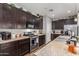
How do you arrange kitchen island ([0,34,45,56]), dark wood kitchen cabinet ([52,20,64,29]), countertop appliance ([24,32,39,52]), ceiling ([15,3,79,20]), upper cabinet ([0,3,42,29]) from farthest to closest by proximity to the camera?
1. countertop appliance ([24,32,39,52])
2. upper cabinet ([0,3,42,29])
3. kitchen island ([0,34,45,56])
4. dark wood kitchen cabinet ([52,20,64,29])
5. ceiling ([15,3,79,20])

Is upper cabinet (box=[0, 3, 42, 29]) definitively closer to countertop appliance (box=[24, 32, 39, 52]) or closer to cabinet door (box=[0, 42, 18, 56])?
countertop appliance (box=[24, 32, 39, 52])

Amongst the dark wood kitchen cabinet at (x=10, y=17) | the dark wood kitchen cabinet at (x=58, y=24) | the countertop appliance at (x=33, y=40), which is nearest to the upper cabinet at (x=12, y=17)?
the dark wood kitchen cabinet at (x=10, y=17)

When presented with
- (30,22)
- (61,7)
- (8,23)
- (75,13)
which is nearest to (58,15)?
(61,7)

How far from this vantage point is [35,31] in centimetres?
378

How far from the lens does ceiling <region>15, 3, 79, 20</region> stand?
69.0 inches

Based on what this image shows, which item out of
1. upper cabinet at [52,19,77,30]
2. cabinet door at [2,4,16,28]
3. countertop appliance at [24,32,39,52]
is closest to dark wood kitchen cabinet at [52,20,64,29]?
upper cabinet at [52,19,77,30]

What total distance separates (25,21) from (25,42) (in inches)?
26.7

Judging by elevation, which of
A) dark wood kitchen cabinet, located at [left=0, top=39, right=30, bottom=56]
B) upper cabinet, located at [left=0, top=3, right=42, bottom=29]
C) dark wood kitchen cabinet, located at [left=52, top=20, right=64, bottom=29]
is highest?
upper cabinet, located at [left=0, top=3, right=42, bottom=29]

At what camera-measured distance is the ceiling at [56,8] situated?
69.0 inches

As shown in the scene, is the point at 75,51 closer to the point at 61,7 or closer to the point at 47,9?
the point at 61,7

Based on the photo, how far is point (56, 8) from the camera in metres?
1.99

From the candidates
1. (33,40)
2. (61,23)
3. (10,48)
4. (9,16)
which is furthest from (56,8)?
(33,40)

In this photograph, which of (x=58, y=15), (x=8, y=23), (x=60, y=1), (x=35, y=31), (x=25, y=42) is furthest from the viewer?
(x=35, y=31)

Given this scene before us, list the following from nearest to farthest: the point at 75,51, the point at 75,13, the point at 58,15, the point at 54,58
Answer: the point at 75,51 < the point at 54,58 < the point at 75,13 < the point at 58,15
